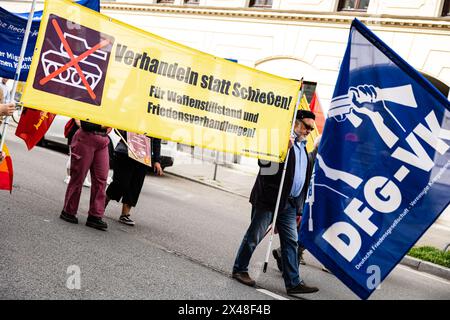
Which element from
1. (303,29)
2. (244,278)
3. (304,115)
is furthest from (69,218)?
(303,29)

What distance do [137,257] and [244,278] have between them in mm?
1180

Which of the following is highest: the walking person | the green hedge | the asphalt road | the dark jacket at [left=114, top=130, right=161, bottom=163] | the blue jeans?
the walking person

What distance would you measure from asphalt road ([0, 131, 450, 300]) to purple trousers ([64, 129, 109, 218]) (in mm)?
318

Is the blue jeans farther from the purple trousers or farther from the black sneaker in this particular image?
the black sneaker

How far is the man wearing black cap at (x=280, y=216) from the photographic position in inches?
223

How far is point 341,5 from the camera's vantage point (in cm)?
1731

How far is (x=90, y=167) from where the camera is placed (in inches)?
273

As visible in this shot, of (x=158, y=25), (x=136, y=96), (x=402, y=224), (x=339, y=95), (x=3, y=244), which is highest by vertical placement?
(x=158, y=25)

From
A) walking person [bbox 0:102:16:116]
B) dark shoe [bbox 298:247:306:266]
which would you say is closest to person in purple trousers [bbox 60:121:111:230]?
walking person [bbox 0:102:16:116]

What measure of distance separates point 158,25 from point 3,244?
58.0ft

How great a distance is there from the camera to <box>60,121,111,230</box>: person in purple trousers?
6758 millimetres
